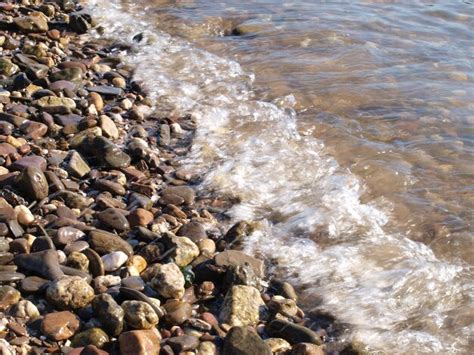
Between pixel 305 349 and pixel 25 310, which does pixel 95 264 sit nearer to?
pixel 25 310

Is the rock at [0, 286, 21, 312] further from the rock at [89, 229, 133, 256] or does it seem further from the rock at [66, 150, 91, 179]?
the rock at [66, 150, 91, 179]

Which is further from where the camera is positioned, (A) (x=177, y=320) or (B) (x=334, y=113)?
(B) (x=334, y=113)

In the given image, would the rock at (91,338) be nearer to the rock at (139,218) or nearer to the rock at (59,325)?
the rock at (59,325)

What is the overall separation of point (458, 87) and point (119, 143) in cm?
412

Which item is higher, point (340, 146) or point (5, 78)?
point (5, 78)

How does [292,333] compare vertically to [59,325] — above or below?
below

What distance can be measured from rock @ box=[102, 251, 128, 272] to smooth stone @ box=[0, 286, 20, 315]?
58 centimetres

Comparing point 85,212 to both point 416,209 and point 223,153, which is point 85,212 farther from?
point 416,209

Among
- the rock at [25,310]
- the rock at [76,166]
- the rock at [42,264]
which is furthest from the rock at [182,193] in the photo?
the rock at [25,310]

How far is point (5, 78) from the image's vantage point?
632cm

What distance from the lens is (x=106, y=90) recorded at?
6.47 m

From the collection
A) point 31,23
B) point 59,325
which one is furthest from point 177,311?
point 31,23

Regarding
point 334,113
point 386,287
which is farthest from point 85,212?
point 334,113

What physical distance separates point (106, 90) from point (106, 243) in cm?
280
